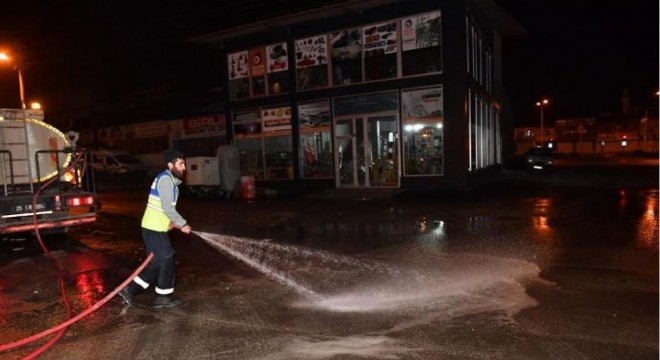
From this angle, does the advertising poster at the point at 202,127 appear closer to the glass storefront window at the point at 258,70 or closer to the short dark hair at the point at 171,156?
the glass storefront window at the point at 258,70

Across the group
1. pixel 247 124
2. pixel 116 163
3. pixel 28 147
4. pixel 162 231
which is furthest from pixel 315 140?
pixel 116 163

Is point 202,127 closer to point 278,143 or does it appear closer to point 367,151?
point 278,143

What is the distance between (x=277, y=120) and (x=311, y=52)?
3.36 metres

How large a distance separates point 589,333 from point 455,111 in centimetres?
1386

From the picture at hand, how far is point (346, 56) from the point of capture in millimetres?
19953

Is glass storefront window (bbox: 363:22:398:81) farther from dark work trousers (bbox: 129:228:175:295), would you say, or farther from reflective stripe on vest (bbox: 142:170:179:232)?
dark work trousers (bbox: 129:228:175:295)

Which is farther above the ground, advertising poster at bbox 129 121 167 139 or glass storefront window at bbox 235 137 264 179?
advertising poster at bbox 129 121 167 139

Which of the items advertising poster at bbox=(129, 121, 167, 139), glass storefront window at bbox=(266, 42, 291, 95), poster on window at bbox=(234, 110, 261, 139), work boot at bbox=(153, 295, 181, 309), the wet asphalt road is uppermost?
glass storefront window at bbox=(266, 42, 291, 95)

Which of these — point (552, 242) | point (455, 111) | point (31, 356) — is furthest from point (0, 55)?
point (552, 242)

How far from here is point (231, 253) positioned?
29.9 ft

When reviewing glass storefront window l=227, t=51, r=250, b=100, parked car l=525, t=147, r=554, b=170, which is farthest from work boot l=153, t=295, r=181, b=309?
parked car l=525, t=147, r=554, b=170

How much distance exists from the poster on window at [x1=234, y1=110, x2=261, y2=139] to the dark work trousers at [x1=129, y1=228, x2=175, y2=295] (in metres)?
17.0

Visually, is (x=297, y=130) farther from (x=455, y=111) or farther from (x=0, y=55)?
(x=0, y=55)

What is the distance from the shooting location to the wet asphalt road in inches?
183
